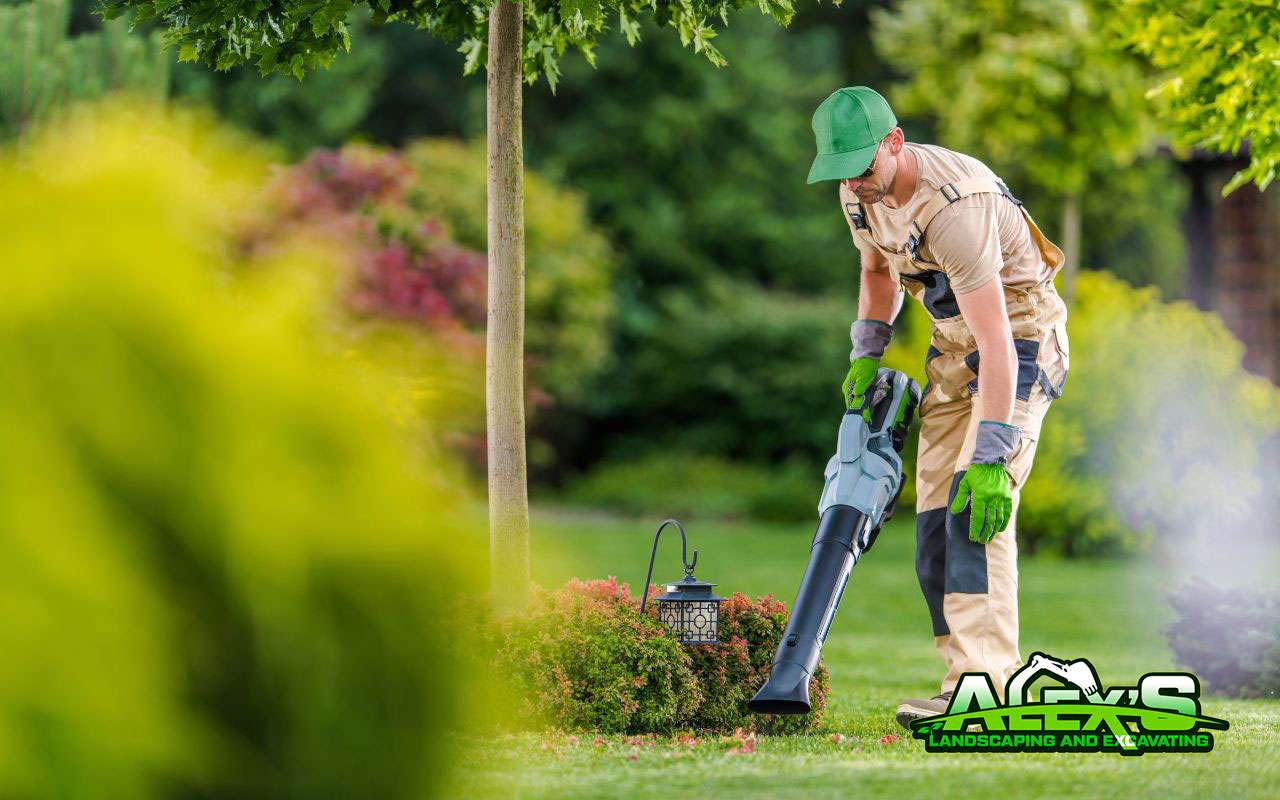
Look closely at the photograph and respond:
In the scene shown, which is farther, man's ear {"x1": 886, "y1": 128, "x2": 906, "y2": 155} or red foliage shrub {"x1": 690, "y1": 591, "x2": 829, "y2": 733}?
red foliage shrub {"x1": 690, "y1": 591, "x2": 829, "y2": 733}

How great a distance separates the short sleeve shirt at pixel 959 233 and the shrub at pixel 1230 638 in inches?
97.4

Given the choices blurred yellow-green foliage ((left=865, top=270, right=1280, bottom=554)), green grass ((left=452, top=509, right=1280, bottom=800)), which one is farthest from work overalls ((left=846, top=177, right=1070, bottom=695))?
blurred yellow-green foliage ((left=865, top=270, right=1280, bottom=554))

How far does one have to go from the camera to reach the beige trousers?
4.59 metres

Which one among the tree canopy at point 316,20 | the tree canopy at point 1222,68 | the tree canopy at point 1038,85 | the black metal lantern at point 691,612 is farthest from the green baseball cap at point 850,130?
the tree canopy at point 1038,85

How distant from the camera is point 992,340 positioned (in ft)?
14.4

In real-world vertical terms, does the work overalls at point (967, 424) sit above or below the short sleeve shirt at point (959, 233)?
below

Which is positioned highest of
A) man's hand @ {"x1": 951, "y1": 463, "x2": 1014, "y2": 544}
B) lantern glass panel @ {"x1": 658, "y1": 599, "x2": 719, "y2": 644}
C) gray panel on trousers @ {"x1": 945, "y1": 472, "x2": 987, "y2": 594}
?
man's hand @ {"x1": 951, "y1": 463, "x2": 1014, "y2": 544}

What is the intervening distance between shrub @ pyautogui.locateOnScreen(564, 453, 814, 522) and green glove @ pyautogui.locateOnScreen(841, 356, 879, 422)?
15.4 metres

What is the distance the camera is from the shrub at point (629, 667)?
4730 millimetres

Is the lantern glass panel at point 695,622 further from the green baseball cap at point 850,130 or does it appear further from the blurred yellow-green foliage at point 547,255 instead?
the blurred yellow-green foliage at point 547,255

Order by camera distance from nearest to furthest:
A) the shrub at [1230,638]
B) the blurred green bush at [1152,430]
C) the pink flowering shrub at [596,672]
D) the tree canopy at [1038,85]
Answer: the pink flowering shrub at [596,672], the shrub at [1230,638], the blurred green bush at [1152,430], the tree canopy at [1038,85]

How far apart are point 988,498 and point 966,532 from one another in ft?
0.74

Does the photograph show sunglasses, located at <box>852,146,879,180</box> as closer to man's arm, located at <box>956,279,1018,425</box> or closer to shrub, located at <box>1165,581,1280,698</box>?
man's arm, located at <box>956,279,1018,425</box>

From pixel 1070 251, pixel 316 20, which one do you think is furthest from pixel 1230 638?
pixel 1070 251
